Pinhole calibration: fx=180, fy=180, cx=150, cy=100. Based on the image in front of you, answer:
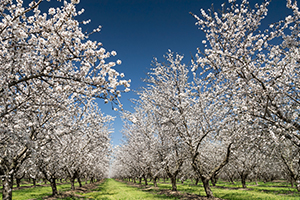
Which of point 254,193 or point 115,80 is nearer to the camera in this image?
point 115,80

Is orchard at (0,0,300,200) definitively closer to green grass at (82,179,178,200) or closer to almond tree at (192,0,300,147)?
almond tree at (192,0,300,147)

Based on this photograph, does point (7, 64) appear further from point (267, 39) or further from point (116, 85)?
point (267, 39)

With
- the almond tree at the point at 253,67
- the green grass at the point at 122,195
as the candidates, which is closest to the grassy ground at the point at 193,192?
the green grass at the point at 122,195

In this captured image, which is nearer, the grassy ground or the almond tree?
the almond tree

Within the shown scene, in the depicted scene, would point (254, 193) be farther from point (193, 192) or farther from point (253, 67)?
point (253, 67)

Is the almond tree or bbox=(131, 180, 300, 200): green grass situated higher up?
the almond tree

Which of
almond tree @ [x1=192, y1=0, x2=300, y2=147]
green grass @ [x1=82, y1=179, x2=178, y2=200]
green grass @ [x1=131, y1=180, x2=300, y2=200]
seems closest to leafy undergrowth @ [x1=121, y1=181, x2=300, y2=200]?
green grass @ [x1=131, y1=180, x2=300, y2=200]

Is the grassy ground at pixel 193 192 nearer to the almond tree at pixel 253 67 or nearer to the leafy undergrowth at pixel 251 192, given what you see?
the leafy undergrowth at pixel 251 192

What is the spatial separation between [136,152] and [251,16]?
968 inches

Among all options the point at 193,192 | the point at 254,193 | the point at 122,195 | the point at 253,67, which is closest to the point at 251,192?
the point at 254,193

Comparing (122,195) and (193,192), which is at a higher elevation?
(122,195)

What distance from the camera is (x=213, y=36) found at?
7598 millimetres

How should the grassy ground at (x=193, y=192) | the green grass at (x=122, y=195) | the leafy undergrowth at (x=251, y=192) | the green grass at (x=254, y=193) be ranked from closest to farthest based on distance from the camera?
1. the green grass at (x=254, y=193)
2. the leafy undergrowth at (x=251, y=192)
3. the grassy ground at (x=193, y=192)
4. the green grass at (x=122, y=195)

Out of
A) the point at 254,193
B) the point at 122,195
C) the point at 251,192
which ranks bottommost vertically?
the point at 251,192
